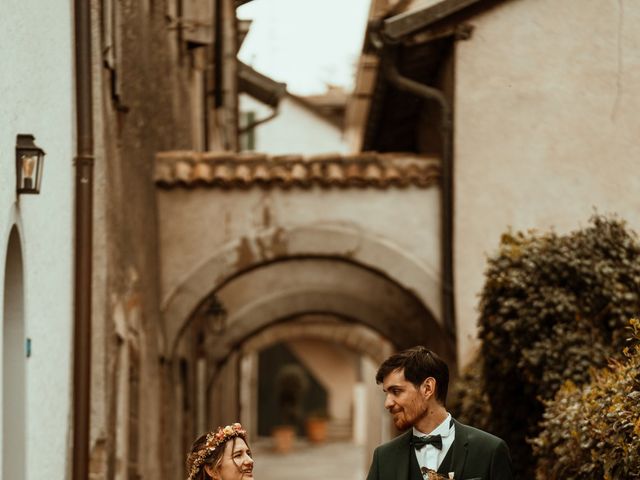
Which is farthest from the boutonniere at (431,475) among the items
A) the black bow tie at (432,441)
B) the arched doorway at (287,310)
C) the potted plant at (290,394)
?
the potted plant at (290,394)

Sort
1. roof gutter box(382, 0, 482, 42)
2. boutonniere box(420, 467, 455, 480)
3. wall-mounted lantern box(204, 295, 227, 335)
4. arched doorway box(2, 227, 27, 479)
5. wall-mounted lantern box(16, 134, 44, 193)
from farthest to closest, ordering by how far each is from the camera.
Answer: wall-mounted lantern box(204, 295, 227, 335) < roof gutter box(382, 0, 482, 42) < arched doorway box(2, 227, 27, 479) < wall-mounted lantern box(16, 134, 44, 193) < boutonniere box(420, 467, 455, 480)

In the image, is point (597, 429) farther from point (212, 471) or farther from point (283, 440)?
point (283, 440)

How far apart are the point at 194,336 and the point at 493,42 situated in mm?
7432

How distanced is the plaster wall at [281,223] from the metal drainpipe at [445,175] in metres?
0.19

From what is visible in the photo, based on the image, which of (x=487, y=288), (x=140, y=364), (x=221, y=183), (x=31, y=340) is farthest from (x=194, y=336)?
(x=31, y=340)

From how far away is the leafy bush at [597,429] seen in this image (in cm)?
853

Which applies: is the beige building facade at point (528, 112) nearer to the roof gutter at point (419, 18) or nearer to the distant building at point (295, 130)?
the roof gutter at point (419, 18)

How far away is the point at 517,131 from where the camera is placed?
15.8 meters

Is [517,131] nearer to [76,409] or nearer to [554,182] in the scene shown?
[554,182]

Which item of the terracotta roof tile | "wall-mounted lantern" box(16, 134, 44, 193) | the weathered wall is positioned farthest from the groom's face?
the terracotta roof tile

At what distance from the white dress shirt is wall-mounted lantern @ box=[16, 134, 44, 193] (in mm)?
3400

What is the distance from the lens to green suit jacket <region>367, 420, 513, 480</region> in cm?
711

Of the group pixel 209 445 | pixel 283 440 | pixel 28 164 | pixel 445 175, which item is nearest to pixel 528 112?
pixel 445 175

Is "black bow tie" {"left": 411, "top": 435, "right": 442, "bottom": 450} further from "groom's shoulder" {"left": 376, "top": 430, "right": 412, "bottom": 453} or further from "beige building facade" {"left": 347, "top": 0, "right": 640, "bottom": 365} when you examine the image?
"beige building facade" {"left": 347, "top": 0, "right": 640, "bottom": 365}
